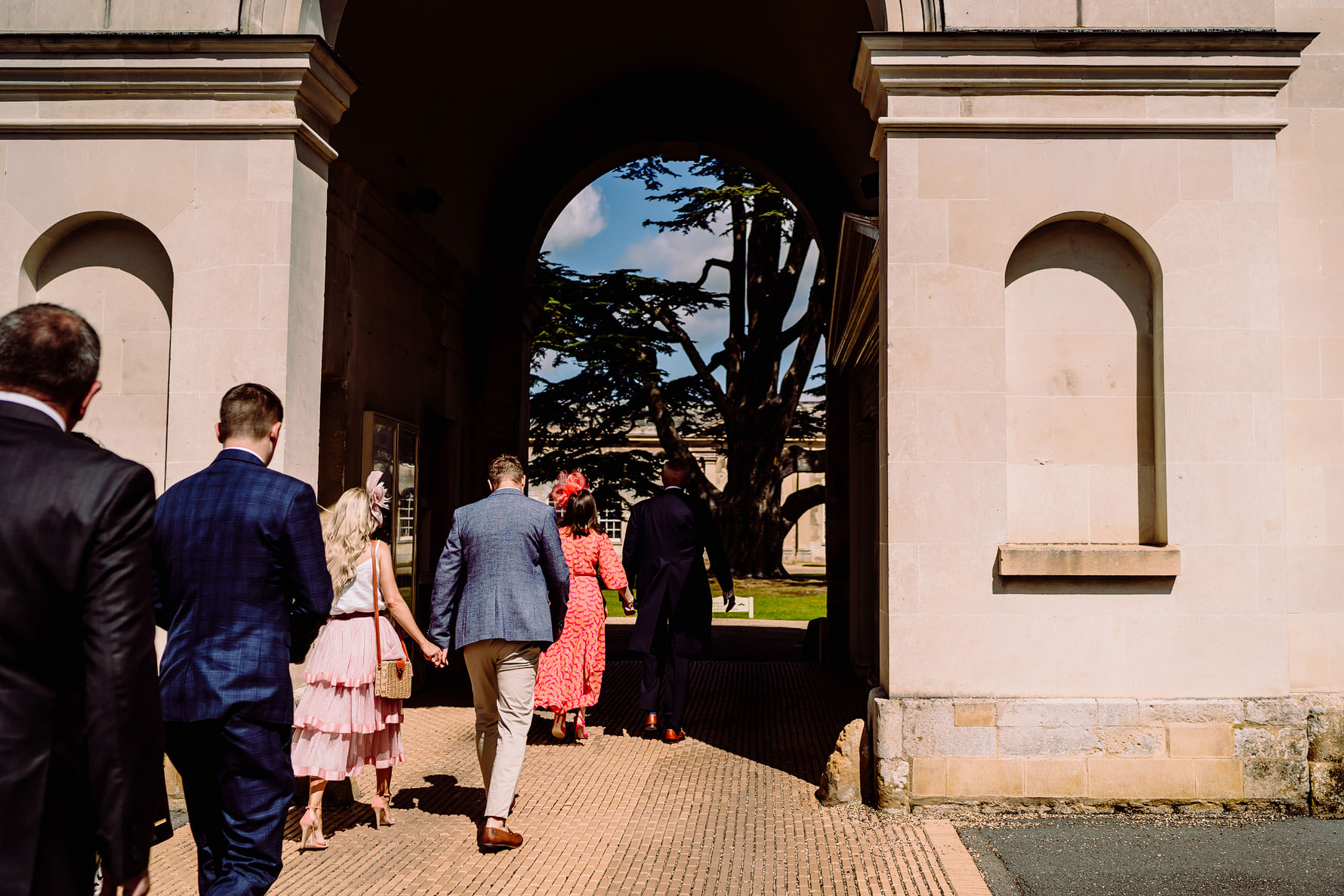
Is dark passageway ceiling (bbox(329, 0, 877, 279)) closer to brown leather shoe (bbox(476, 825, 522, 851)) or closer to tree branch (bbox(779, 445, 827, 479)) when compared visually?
brown leather shoe (bbox(476, 825, 522, 851))

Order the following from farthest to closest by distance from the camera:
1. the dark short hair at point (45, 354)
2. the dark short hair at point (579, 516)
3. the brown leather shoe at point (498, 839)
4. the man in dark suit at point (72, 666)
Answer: the dark short hair at point (579, 516)
the brown leather shoe at point (498, 839)
the dark short hair at point (45, 354)
the man in dark suit at point (72, 666)

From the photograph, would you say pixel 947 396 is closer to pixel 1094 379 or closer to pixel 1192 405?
pixel 1094 379

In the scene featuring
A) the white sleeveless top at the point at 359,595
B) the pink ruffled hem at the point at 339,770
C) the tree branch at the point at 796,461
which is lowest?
the pink ruffled hem at the point at 339,770

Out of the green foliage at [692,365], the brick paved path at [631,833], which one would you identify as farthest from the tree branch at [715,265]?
the brick paved path at [631,833]

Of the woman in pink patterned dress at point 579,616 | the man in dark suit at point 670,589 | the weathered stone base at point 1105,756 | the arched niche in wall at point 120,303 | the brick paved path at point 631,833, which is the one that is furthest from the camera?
the man in dark suit at point 670,589

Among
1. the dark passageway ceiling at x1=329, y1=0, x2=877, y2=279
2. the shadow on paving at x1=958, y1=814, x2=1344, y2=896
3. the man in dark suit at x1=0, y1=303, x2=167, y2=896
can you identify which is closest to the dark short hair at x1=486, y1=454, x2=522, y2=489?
the shadow on paving at x1=958, y1=814, x2=1344, y2=896

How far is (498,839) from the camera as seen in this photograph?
15.0 feet

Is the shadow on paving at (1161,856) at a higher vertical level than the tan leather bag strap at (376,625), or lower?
lower

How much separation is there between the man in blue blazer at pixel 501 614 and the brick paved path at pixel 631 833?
35cm

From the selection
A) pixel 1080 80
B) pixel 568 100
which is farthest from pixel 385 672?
pixel 568 100

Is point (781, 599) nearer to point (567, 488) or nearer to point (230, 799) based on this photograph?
point (567, 488)

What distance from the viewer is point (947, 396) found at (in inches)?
213

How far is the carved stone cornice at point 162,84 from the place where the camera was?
552 cm

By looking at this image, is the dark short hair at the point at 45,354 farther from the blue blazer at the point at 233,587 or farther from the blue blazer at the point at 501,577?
the blue blazer at the point at 501,577
